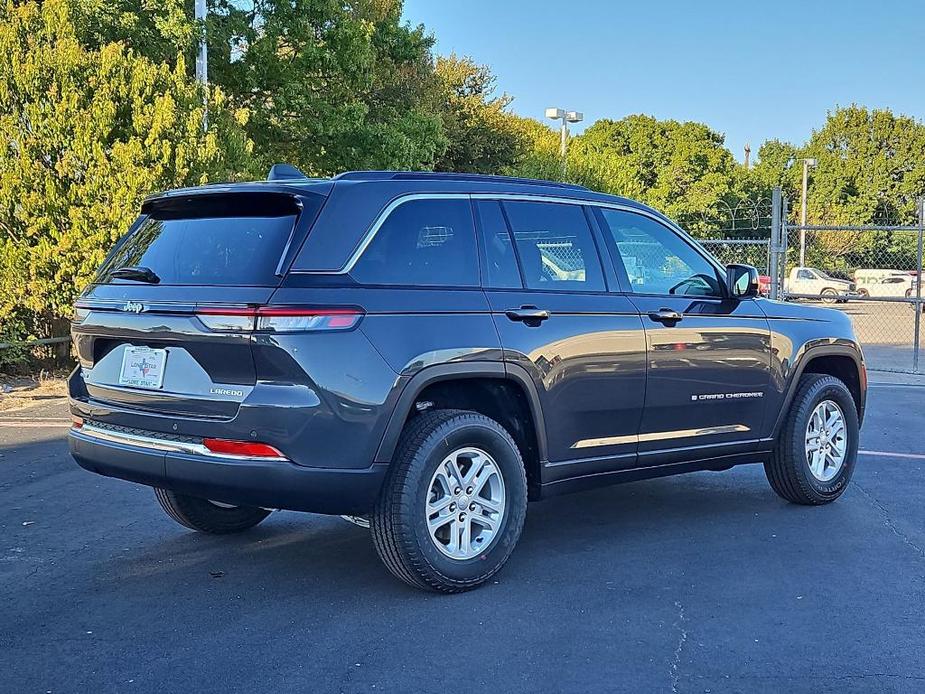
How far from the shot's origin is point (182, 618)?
429 centimetres

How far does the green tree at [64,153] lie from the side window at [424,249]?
7354 mm

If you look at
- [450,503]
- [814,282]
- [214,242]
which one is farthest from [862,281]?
[214,242]

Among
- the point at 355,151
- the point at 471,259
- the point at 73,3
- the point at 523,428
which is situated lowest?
the point at 523,428

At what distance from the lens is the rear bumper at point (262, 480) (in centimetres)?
416

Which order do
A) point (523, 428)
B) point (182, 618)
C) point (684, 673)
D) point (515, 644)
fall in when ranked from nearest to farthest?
point (684, 673), point (515, 644), point (182, 618), point (523, 428)

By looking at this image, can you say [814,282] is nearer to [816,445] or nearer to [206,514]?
[816,445]

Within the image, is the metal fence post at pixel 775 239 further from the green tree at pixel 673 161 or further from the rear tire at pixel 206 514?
the green tree at pixel 673 161

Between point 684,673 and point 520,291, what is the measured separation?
1.96 metres

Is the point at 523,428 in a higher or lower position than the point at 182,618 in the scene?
higher

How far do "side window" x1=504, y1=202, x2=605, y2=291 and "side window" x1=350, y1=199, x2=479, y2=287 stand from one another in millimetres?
306

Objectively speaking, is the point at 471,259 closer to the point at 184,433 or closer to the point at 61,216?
the point at 184,433

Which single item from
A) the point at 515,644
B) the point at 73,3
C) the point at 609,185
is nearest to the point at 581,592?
the point at 515,644

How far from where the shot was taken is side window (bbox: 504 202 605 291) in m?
5.07

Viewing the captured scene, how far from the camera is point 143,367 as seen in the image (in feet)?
14.6
